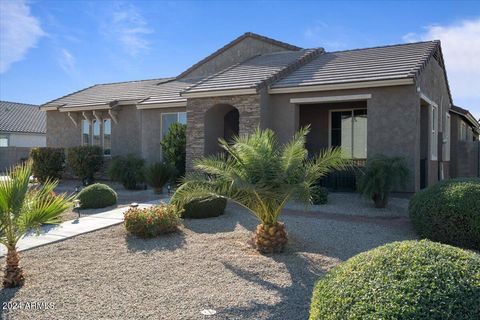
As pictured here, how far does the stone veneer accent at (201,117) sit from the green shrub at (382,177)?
444 cm

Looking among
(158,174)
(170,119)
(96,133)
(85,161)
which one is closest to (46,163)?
(85,161)

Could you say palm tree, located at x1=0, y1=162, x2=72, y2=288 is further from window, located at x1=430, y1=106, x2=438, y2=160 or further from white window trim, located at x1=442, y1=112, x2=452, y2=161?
white window trim, located at x1=442, y1=112, x2=452, y2=161

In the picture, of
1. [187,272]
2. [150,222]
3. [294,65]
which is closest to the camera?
[187,272]

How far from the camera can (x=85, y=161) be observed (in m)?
18.9

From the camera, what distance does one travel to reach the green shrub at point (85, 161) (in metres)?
19.0

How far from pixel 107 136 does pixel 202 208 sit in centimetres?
1236

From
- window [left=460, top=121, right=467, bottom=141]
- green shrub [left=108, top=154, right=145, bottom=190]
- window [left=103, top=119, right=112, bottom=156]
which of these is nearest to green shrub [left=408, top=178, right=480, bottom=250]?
green shrub [left=108, top=154, right=145, bottom=190]

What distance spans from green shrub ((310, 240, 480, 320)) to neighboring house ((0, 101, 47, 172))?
3386 centimetres

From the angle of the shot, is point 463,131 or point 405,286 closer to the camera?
point 405,286

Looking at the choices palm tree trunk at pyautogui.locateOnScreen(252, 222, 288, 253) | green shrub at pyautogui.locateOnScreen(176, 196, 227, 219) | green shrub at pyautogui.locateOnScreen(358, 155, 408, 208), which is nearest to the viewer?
palm tree trunk at pyautogui.locateOnScreen(252, 222, 288, 253)

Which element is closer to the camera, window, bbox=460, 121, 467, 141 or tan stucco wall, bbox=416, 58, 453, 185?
tan stucco wall, bbox=416, 58, 453, 185

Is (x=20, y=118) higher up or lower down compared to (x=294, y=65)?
lower down

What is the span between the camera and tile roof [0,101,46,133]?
118ft

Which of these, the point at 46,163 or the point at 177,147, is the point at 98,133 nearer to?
the point at 46,163
